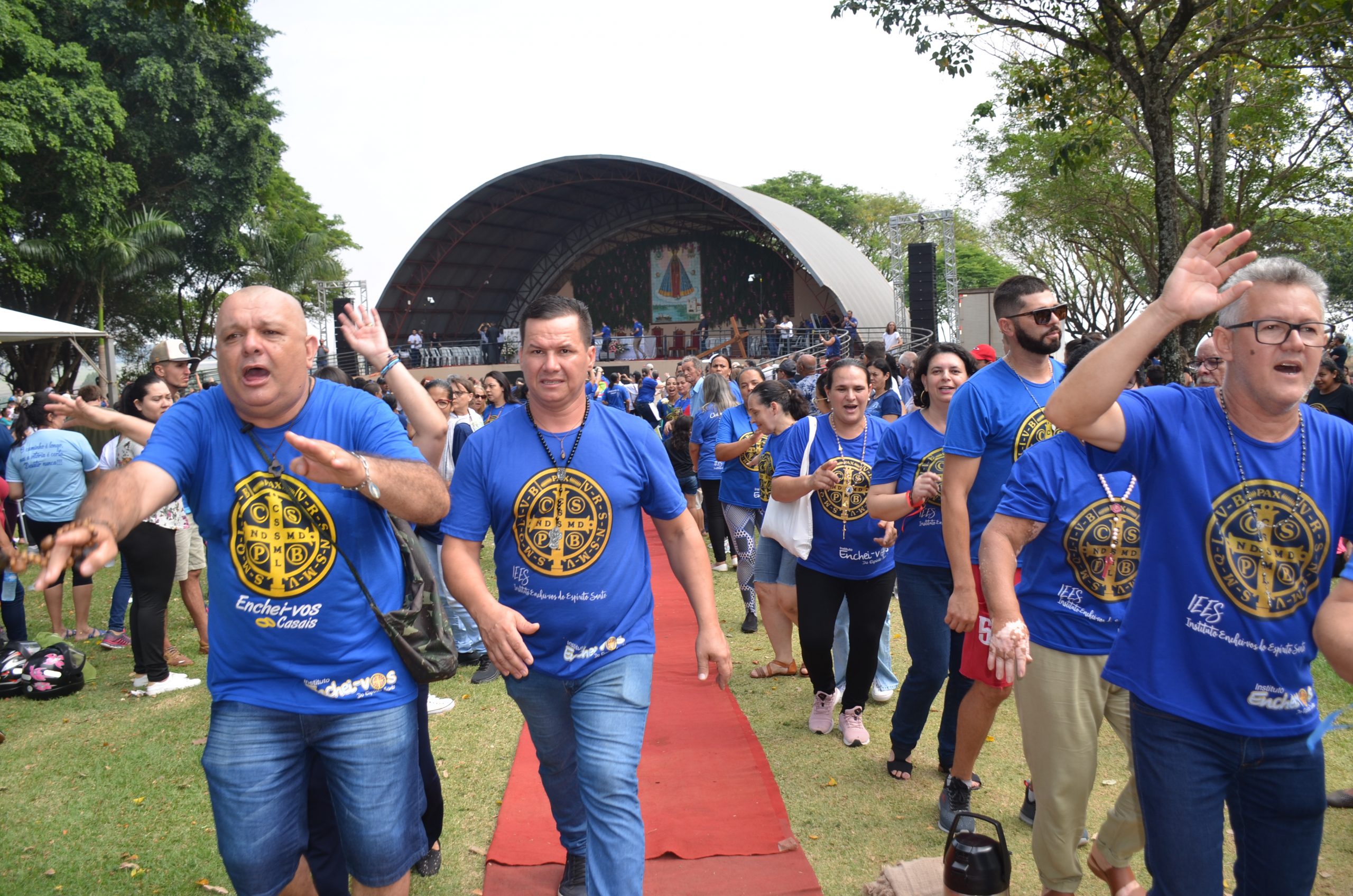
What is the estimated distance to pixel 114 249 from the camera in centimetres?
2402

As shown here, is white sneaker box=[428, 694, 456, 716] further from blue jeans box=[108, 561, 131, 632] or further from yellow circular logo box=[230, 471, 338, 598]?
yellow circular logo box=[230, 471, 338, 598]

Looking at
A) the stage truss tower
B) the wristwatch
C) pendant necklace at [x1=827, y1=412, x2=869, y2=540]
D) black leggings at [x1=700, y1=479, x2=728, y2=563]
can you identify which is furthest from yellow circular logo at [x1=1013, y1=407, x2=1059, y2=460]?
the stage truss tower

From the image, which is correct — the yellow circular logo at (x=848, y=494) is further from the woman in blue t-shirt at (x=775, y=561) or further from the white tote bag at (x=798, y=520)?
the woman in blue t-shirt at (x=775, y=561)

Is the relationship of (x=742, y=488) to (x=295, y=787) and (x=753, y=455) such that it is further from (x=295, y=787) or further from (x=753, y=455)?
(x=295, y=787)

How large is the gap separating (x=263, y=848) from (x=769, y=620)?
3698mm

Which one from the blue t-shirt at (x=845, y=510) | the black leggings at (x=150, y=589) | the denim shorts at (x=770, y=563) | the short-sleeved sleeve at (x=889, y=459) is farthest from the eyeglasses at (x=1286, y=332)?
the black leggings at (x=150, y=589)

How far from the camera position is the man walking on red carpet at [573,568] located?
272 cm

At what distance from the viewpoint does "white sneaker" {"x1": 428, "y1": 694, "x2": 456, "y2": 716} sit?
5344 millimetres

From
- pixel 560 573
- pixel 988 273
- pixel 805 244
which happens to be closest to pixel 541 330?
pixel 560 573

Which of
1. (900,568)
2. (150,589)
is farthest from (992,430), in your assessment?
(150,589)

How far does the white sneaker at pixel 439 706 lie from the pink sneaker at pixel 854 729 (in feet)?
7.40

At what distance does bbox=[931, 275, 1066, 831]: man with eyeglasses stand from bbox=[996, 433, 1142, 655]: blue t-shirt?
351mm

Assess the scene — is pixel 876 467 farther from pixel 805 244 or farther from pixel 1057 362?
pixel 805 244

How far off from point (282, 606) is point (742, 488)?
4.97 metres
